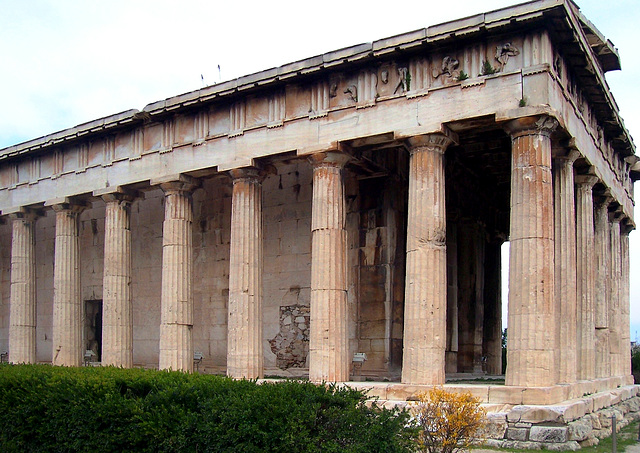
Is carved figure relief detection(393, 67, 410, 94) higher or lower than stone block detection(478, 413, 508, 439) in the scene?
higher

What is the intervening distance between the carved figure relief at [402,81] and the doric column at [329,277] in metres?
2.13

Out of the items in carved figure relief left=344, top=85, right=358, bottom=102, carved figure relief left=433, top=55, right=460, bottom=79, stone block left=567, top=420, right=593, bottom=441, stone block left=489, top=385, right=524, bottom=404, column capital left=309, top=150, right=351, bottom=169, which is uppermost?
carved figure relief left=433, top=55, right=460, bottom=79

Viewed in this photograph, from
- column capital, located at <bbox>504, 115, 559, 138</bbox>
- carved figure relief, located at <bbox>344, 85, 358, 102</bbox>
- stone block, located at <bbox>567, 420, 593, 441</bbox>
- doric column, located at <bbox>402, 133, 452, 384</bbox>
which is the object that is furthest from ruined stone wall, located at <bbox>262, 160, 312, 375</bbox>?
stone block, located at <bbox>567, 420, 593, 441</bbox>

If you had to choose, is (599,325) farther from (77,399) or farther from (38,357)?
(38,357)

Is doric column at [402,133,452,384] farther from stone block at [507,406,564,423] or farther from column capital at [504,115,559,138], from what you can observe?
stone block at [507,406,564,423]

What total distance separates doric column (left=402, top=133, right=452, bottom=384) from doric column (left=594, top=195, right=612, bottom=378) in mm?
7146

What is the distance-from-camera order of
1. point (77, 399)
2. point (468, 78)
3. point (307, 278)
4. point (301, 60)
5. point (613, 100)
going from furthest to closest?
point (307, 278)
point (613, 100)
point (301, 60)
point (468, 78)
point (77, 399)

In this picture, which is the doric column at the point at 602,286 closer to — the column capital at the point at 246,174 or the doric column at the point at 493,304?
the doric column at the point at 493,304

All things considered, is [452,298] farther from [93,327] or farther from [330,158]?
[93,327]

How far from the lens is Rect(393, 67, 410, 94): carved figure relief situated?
55.1 ft

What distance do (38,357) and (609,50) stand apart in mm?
22603

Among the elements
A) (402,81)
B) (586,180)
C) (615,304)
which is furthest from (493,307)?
(402,81)

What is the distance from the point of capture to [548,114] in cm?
1491

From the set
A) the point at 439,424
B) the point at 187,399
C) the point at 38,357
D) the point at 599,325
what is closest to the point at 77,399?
the point at 187,399
